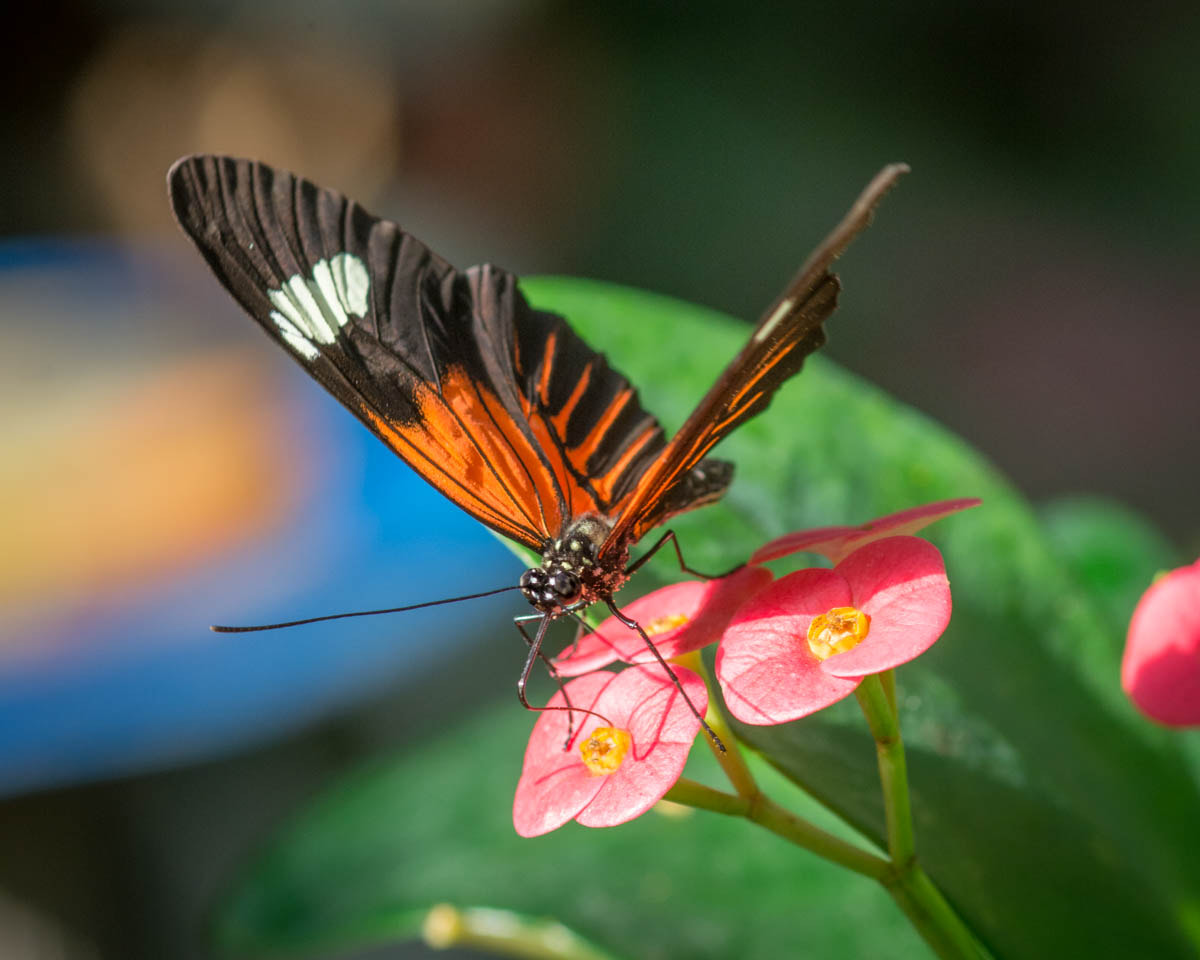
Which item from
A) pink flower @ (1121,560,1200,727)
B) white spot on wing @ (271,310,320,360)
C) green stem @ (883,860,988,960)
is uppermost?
pink flower @ (1121,560,1200,727)

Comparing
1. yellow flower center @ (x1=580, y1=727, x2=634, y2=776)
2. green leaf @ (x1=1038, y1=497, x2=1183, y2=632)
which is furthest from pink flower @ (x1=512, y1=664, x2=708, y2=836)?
green leaf @ (x1=1038, y1=497, x2=1183, y2=632)

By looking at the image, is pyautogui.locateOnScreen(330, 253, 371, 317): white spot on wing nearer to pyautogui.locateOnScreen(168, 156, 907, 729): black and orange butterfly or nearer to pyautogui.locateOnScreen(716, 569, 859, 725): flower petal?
pyautogui.locateOnScreen(168, 156, 907, 729): black and orange butterfly

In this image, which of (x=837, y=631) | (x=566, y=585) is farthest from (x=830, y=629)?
(x=566, y=585)

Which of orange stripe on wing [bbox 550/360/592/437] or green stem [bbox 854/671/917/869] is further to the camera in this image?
orange stripe on wing [bbox 550/360/592/437]

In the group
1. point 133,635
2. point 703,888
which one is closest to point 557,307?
point 703,888

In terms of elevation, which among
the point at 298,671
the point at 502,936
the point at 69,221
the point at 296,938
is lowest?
the point at 69,221

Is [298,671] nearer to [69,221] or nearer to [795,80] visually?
[69,221]

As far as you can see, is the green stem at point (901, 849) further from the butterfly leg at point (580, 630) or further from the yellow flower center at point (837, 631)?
the butterfly leg at point (580, 630)

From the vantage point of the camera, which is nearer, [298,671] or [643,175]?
[298,671]
